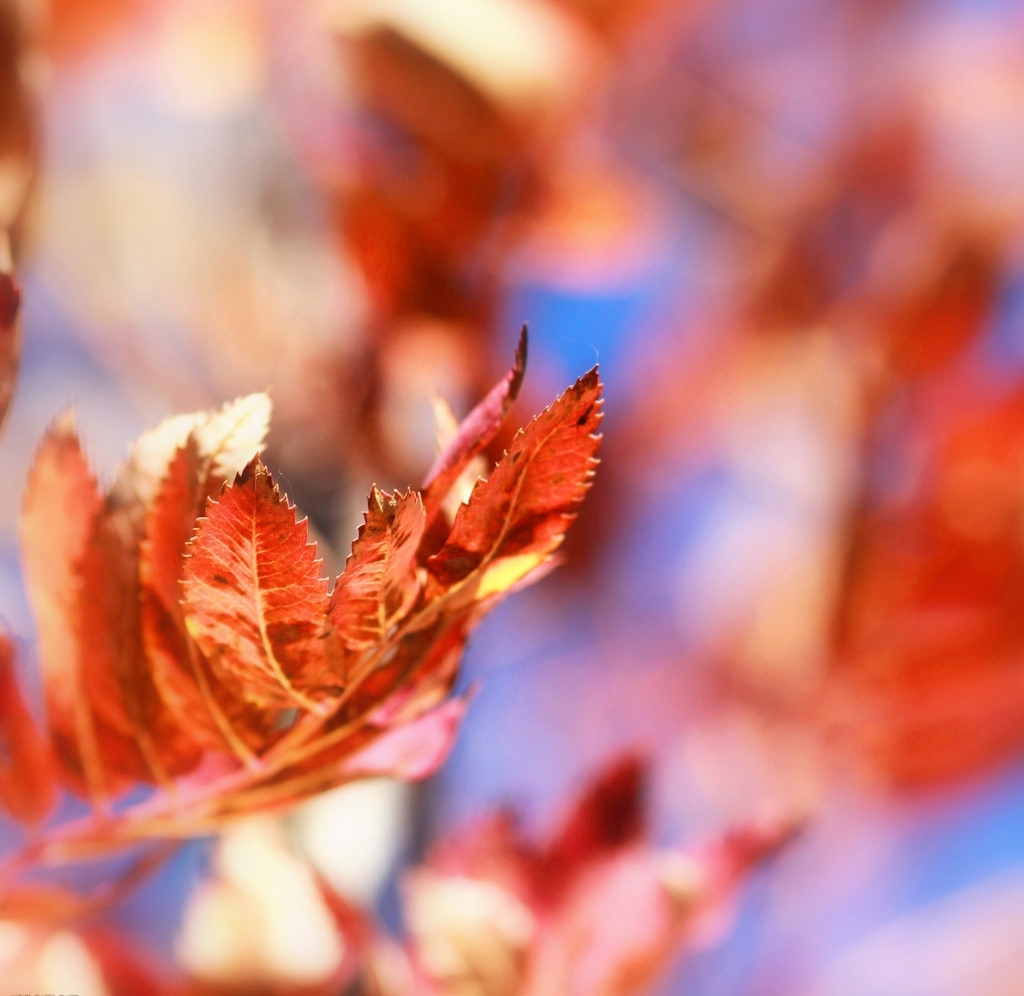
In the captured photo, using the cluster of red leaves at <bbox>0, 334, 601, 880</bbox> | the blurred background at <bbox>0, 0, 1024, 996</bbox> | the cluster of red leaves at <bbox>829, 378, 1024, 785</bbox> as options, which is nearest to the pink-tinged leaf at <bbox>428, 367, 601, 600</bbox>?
the cluster of red leaves at <bbox>0, 334, 601, 880</bbox>

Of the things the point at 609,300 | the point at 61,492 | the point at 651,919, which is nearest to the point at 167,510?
the point at 61,492

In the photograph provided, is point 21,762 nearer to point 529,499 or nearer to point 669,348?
point 529,499

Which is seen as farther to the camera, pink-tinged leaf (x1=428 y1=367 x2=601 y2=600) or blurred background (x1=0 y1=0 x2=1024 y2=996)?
blurred background (x1=0 y1=0 x2=1024 y2=996)

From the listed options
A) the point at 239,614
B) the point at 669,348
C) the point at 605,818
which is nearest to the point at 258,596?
the point at 239,614

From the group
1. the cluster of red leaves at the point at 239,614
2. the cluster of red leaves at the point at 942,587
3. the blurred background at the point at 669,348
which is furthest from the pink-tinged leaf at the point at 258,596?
the cluster of red leaves at the point at 942,587

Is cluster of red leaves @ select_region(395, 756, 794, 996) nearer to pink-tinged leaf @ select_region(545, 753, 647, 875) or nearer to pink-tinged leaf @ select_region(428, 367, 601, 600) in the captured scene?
pink-tinged leaf @ select_region(545, 753, 647, 875)

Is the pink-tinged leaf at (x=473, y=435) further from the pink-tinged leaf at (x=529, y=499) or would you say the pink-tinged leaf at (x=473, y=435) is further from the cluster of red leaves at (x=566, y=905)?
the cluster of red leaves at (x=566, y=905)
